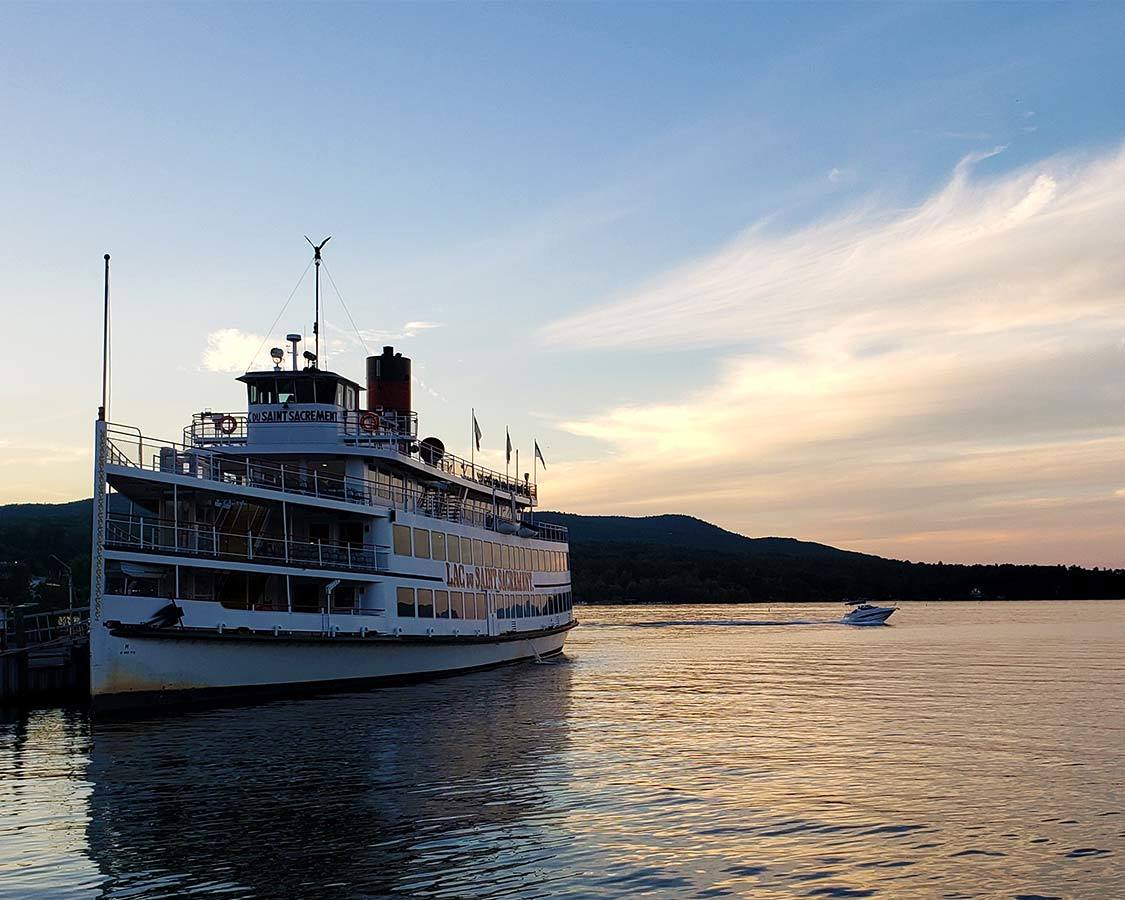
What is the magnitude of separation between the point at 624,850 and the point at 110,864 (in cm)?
779

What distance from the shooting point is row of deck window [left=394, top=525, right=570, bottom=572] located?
43219 millimetres

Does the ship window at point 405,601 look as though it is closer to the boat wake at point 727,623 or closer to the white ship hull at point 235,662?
the white ship hull at point 235,662

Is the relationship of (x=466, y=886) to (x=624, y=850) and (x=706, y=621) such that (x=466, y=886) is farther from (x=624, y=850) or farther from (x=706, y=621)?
(x=706, y=621)

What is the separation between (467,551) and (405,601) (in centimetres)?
745

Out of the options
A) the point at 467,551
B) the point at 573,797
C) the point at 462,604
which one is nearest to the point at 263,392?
the point at 467,551

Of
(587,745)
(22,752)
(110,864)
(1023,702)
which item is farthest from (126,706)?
(1023,702)

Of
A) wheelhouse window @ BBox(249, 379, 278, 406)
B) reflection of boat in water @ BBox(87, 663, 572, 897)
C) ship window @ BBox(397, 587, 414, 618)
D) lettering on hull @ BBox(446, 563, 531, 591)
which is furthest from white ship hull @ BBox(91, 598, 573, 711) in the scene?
wheelhouse window @ BBox(249, 379, 278, 406)

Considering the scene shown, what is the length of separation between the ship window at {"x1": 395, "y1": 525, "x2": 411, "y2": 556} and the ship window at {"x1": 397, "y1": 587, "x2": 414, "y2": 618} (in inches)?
55.2

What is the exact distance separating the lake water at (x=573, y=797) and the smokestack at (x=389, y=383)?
14548mm

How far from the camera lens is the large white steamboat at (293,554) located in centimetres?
3272

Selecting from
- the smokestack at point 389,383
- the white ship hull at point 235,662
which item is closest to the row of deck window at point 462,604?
the white ship hull at point 235,662

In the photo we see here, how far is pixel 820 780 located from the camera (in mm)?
23672

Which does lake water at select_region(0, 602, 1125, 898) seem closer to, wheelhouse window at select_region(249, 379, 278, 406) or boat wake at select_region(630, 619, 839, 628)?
wheelhouse window at select_region(249, 379, 278, 406)

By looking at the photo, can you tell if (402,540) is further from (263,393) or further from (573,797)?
(573,797)
